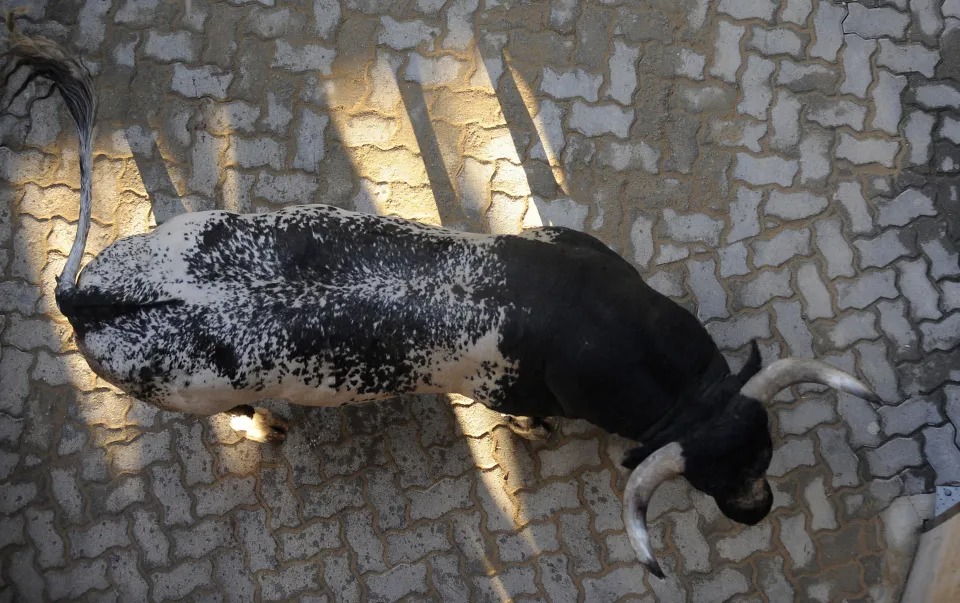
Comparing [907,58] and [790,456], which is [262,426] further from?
[907,58]

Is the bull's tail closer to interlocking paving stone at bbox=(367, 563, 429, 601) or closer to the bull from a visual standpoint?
the bull

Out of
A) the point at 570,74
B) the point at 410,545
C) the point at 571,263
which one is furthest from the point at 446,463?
the point at 570,74

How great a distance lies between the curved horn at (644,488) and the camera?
2.98 metres

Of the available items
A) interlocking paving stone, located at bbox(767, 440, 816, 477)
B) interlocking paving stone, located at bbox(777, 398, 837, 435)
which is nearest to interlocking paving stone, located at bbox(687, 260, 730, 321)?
interlocking paving stone, located at bbox(777, 398, 837, 435)

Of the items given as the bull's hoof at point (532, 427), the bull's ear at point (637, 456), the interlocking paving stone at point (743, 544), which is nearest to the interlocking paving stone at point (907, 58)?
the interlocking paving stone at point (743, 544)

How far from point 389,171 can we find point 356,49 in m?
0.83

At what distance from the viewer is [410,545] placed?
14.5ft

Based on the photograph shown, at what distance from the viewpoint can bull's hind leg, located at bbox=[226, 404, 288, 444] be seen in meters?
4.32

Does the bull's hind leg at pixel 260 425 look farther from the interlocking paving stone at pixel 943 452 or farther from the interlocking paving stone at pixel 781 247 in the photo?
the interlocking paving stone at pixel 943 452

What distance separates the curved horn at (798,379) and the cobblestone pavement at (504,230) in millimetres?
1365

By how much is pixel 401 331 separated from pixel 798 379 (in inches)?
63.9

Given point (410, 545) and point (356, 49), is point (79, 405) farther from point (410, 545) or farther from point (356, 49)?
point (356, 49)

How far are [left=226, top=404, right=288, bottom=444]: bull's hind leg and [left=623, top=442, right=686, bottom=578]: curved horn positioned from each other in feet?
6.97

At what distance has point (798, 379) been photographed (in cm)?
312
